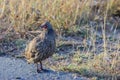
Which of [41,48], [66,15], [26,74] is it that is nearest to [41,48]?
[41,48]

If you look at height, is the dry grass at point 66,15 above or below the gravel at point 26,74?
above

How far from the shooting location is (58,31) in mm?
7141

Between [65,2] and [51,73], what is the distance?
222 cm

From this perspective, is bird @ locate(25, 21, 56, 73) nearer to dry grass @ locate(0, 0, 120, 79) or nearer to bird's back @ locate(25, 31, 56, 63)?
bird's back @ locate(25, 31, 56, 63)

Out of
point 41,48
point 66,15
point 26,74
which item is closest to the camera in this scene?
point 41,48

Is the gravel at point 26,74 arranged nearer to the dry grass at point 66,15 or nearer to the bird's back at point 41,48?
the bird's back at point 41,48

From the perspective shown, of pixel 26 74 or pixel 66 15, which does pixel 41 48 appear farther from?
pixel 66 15

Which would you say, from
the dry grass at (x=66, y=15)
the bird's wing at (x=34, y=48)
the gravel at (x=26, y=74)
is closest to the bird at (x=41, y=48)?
the bird's wing at (x=34, y=48)

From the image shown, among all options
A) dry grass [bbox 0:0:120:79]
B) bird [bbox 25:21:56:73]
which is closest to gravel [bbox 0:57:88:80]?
bird [bbox 25:21:56:73]

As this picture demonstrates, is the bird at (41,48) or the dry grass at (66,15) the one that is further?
the dry grass at (66,15)

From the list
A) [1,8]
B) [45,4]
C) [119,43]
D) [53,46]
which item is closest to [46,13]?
[45,4]

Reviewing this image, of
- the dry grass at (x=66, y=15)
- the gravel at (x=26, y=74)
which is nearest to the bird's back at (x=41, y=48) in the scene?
the gravel at (x=26, y=74)

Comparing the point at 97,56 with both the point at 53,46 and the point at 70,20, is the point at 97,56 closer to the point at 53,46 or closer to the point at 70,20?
the point at 53,46

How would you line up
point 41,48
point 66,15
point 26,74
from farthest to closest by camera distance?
1. point 66,15
2. point 26,74
3. point 41,48
